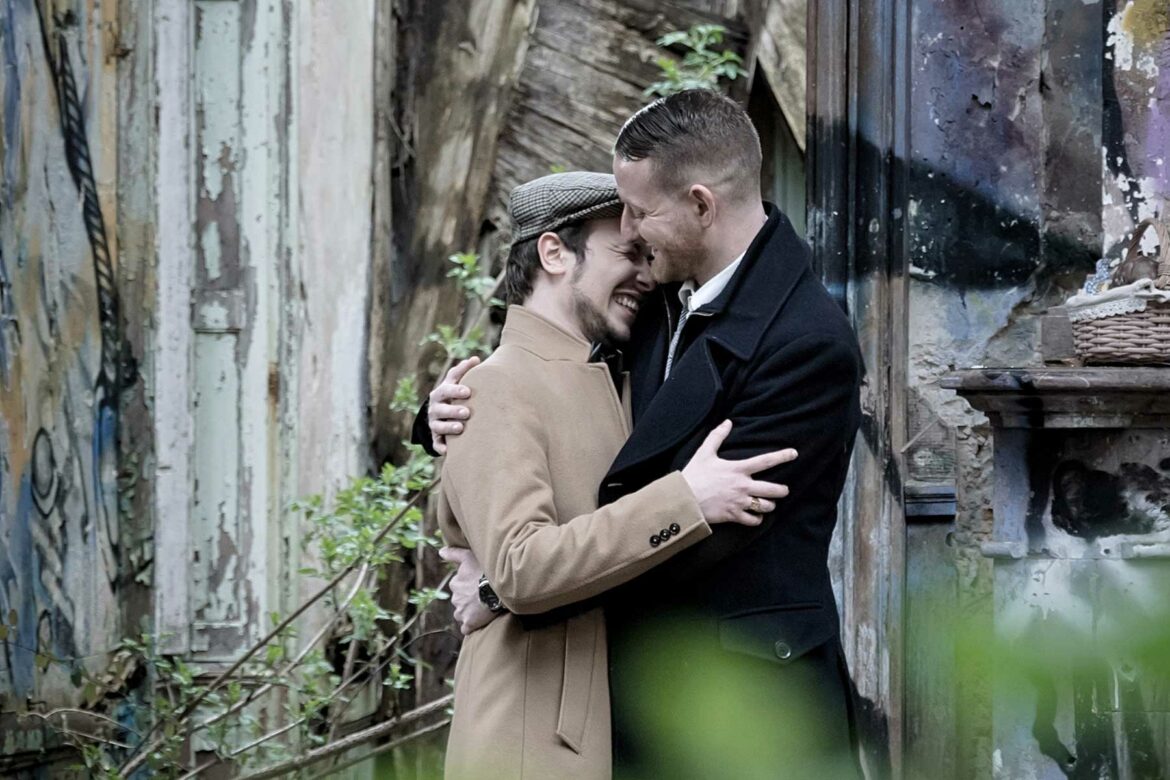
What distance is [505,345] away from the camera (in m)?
2.37

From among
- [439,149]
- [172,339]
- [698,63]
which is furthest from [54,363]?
[698,63]

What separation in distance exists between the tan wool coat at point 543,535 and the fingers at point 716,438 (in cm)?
7

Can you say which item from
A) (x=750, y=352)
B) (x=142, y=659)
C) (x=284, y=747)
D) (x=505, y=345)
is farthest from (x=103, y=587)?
(x=750, y=352)

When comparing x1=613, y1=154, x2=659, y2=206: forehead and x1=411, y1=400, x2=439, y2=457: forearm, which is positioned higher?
x1=613, y1=154, x2=659, y2=206: forehead

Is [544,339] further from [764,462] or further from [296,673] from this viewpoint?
[296,673]

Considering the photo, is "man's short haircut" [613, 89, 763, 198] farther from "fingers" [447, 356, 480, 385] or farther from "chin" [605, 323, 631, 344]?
"fingers" [447, 356, 480, 385]

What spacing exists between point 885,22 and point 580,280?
225cm

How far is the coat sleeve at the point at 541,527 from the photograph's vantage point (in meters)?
2.04

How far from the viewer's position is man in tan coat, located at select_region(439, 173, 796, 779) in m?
2.05

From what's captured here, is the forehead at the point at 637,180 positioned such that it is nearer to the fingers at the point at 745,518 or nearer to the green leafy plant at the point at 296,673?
the fingers at the point at 745,518

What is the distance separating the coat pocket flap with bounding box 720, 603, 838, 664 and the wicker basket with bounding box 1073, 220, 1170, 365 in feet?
5.64

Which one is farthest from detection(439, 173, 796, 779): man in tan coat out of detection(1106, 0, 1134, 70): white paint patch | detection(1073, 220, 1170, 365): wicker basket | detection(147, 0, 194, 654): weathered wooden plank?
detection(147, 0, 194, 654): weathered wooden plank

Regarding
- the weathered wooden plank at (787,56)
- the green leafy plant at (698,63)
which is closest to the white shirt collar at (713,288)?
the green leafy plant at (698,63)

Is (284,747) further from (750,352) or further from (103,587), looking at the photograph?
(750,352)
